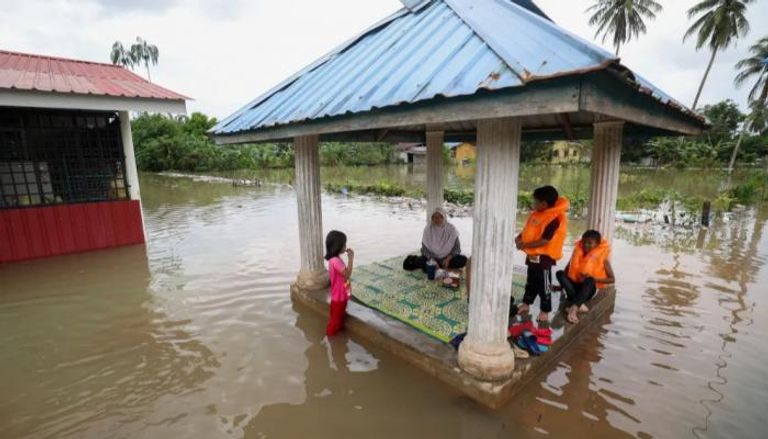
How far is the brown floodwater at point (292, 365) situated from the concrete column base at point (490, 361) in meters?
0.29

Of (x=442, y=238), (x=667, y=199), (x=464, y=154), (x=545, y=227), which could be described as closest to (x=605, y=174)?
(x=545, y=227)

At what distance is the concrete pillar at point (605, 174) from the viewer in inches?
191

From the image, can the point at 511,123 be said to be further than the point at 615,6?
No

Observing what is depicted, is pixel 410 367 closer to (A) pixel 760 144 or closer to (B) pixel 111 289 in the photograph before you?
(B) pixel 111 289

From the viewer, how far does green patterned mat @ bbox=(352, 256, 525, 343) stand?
448cm

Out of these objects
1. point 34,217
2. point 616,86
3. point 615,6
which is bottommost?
point 34,217

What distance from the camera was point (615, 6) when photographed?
1016 inches

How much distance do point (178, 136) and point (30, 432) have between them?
35.1m

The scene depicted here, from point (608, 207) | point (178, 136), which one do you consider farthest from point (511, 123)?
point (178, 136)

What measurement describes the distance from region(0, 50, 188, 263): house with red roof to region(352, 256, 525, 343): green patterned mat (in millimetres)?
5593

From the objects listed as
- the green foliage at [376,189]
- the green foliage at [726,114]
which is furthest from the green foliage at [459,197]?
the green foliage at [726,114]

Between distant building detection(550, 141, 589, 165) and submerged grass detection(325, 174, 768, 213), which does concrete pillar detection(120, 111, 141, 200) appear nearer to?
submerged grass detection(325, 174, 768, 213)

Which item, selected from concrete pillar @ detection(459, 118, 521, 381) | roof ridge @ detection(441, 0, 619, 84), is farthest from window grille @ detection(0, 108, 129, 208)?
concrete pillar @ detection(459, 118, 521, 381)

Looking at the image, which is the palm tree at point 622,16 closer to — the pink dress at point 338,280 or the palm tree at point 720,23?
the palm tree at point 720,23
